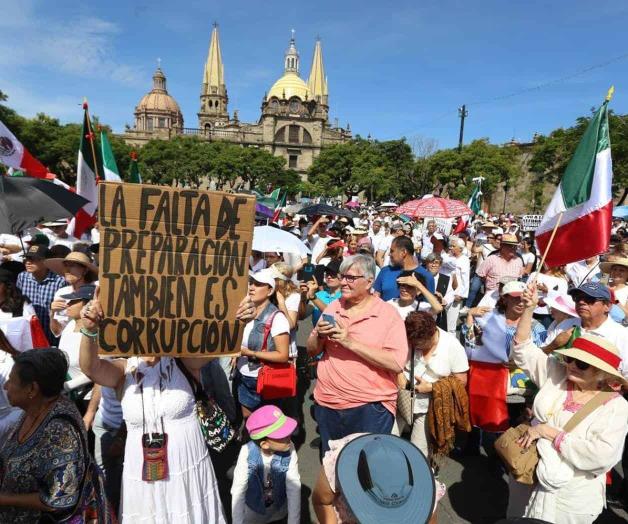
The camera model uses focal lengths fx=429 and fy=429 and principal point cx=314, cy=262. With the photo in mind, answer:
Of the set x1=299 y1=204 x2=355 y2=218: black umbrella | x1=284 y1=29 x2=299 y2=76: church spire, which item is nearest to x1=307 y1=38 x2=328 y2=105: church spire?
x1=284 y1=29 x2=299 y2=76: church spire

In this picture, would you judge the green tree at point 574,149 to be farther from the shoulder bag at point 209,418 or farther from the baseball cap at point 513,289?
the shoulder bag at point 209,418

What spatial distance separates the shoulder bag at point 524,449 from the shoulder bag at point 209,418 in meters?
1.65

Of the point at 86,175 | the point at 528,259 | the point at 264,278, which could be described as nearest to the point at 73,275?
the point at 264,278

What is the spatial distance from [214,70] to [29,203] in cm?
9633

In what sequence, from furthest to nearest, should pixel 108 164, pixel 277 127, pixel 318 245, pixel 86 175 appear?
pixel 277 127 → pixel 318 245 → pixel 108 164 → pixel 86 175

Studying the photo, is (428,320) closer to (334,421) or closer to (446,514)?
(334,421)

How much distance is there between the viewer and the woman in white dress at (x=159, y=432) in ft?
7.67

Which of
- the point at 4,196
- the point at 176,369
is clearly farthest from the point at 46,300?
the point at 176,369

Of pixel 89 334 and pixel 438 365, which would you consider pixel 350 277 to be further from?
pixel 89 334

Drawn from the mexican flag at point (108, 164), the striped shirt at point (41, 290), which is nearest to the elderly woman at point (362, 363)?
the striped shirt at point (41, 290)

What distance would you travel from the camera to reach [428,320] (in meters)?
3.28

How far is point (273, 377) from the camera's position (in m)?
3.41

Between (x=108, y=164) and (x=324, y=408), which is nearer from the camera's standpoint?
(x=324, y=408)

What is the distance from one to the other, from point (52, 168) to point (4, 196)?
46.0 meters
